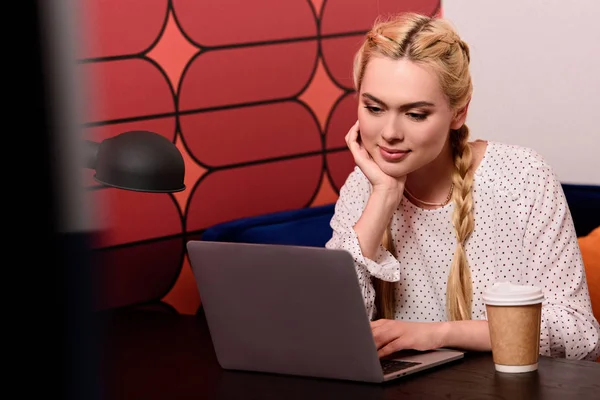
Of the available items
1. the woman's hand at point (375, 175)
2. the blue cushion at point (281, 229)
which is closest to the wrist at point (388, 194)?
the woman's hand at point (375, 175)

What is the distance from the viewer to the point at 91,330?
0.60 ft

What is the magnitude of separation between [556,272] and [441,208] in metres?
0.27

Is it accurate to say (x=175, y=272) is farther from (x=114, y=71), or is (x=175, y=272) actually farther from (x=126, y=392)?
(x=126, y=392)

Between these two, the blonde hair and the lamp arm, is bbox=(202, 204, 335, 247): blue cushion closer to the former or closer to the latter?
the blonde hair

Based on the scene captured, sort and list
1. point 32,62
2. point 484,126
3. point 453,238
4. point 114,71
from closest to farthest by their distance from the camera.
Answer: point 32,62 < point 453,238 < point 114,71 < point 484,126

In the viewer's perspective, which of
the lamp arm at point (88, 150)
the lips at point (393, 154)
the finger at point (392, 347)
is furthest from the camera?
the lips at point (393, 154)

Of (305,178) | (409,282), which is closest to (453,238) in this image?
(409,282)

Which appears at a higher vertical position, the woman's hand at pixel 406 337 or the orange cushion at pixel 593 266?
the woman's hand at pixel 406 337

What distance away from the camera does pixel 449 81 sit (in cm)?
166

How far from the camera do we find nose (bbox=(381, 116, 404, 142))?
162cm

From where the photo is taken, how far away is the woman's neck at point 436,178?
1.77m

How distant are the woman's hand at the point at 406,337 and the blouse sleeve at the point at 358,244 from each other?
7.0 inches

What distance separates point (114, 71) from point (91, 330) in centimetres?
191

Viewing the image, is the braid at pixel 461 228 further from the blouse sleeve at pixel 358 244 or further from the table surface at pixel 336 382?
the table surface at pixel 336 382
